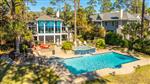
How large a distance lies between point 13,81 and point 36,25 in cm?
2109

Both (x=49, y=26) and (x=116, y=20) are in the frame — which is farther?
A: (x=116, y=20)

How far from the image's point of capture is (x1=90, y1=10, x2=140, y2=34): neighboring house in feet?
143

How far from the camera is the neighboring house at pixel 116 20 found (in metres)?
43.7

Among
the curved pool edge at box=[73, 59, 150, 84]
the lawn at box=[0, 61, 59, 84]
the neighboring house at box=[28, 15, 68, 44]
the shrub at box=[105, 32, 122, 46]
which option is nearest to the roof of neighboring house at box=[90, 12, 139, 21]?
the shrub at box=[105, 32, 122, 46]

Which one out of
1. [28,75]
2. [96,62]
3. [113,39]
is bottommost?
[96,62]

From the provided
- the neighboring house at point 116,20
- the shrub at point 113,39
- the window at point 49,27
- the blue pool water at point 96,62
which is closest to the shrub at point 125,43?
the shrub at point 113,39

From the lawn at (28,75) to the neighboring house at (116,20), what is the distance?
29.1 m

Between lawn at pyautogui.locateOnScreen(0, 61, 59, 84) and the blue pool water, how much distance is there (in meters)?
4.18

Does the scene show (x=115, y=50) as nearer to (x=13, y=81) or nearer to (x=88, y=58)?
(x=88, y=58)

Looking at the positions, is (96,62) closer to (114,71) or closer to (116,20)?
(114,71)

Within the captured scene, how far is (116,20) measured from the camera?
44.8m

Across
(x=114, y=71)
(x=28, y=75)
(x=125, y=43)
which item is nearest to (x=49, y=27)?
(x=125, y=43)

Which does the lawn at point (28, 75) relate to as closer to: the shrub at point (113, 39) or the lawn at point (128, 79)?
the lawn at point (128, 79)

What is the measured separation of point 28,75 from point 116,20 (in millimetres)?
32767
